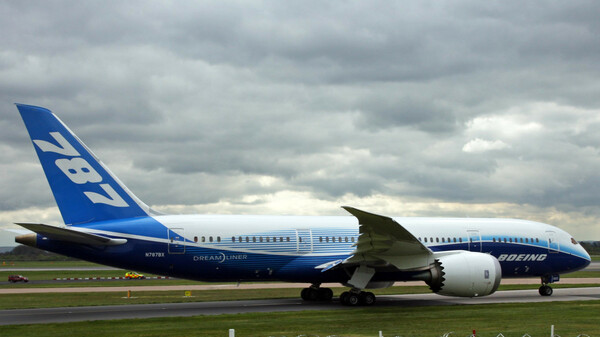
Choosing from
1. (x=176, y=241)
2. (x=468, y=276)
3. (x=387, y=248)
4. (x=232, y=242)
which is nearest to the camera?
(x=468, y=276)

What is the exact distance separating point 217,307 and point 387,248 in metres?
7.21

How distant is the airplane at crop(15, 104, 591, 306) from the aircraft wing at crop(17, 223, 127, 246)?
0.03m

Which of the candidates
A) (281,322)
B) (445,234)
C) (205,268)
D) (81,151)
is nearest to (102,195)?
(81,151)

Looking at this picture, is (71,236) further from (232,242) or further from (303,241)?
(303,241)

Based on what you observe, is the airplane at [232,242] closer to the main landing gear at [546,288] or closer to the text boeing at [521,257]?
the text boeing at [521,257]

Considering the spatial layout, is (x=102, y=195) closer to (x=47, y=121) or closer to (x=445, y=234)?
(x=47, y=121)

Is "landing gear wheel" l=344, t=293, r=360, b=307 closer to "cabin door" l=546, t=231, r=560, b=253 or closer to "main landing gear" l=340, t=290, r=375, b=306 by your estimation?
"main landing gear" l=340, t=290, r=375, b=306

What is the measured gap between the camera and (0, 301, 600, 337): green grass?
1677 cm

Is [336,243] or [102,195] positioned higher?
[102,195]

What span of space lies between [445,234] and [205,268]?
11110 millimetres

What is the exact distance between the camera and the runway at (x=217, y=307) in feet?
69.5

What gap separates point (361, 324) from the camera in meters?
18.6

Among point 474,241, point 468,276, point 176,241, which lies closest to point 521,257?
point 474,241

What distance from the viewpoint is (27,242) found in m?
21.8
